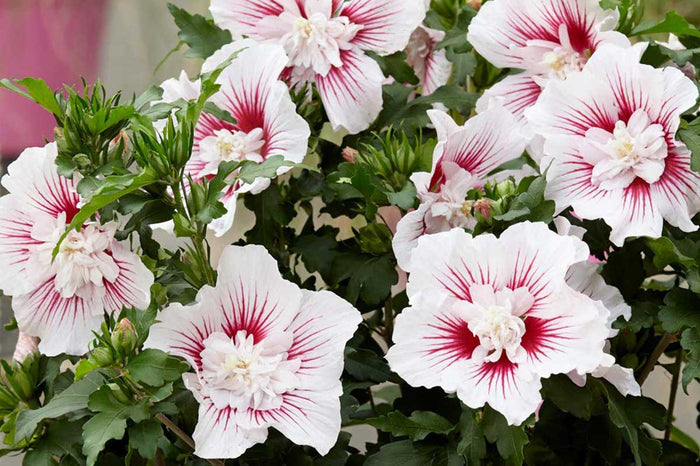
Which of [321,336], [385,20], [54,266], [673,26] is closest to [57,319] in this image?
[54,266]

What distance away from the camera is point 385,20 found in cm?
52

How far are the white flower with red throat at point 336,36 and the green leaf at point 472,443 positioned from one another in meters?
0.17

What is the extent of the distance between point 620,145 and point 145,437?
26 centimetres

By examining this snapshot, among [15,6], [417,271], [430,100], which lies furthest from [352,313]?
[15,6]

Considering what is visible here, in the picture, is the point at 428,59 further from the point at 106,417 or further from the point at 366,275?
the point at 106,417

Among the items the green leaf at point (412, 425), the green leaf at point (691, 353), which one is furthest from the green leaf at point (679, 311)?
the green leaf at point (412, 425)

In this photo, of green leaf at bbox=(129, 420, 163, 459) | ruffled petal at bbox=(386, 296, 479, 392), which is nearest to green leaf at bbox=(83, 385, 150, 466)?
green leaf at bbox=(129, 420, 163, 459)

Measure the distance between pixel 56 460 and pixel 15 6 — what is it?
0.77m

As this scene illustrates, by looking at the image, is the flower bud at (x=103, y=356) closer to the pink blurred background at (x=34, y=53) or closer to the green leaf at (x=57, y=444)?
the green leaf at (x=57, y=444)

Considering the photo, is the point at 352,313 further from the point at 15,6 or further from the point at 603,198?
the point at 15,6

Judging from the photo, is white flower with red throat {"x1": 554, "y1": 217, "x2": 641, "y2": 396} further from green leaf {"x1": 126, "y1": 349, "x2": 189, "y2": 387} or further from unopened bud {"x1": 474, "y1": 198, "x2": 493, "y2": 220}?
green leaf {"x1": 126, "y1": 349, "x2": 189, "y2": 387}

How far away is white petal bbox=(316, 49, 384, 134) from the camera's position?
50 cm

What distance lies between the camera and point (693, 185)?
1.47 ft

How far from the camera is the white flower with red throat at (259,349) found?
42 centimetres
